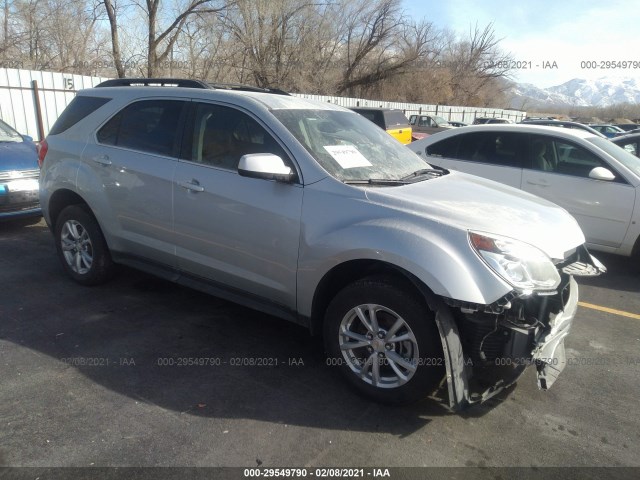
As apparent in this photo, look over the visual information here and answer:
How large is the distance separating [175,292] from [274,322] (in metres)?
1.18

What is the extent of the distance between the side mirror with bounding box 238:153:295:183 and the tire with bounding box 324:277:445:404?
85 centimetres

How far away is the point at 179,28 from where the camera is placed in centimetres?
1992

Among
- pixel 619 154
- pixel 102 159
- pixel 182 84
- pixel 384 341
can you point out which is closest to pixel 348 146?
pixel 384 341

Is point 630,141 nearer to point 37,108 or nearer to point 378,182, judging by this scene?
point 378,182

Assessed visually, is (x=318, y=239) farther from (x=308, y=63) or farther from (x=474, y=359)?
(x=308, y=63)

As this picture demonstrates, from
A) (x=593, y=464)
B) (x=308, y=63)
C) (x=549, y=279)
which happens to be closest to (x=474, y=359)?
(x=549, y=279)

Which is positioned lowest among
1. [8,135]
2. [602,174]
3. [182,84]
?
[602,174]

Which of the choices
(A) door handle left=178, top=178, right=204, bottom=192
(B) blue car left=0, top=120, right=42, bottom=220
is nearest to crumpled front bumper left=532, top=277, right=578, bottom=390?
(A) door handle left=178, top=178, right=204, bottom=192

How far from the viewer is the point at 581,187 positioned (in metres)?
5.90

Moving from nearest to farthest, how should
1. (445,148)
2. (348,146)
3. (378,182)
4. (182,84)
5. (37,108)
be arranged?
(378,182), (348,146), (182,84), (445,148), (37,108)

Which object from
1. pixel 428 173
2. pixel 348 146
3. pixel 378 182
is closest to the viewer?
pixel 378 182

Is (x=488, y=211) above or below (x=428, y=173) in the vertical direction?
below

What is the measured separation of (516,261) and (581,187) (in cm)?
398

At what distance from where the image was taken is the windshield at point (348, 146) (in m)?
3.30
